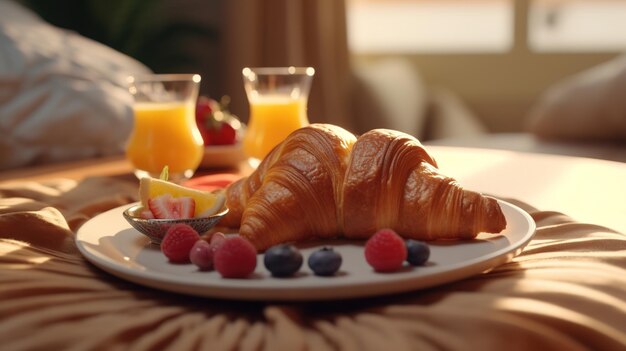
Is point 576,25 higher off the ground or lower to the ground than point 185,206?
higher

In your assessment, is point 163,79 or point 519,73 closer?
point 163,79

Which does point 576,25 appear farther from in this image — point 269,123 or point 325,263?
point 325,263

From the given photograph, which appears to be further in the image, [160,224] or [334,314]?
[160,224]

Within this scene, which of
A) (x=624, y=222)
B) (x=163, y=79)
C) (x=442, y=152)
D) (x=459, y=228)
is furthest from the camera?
(x=442, y=152)

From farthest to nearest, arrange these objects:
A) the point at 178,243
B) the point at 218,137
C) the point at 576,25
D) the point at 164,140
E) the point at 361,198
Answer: the point at 576,25 → the point at 218,137 → the point at 164,140 → the point at 361,198 → the point at 178,243

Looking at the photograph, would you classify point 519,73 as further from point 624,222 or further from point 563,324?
point 563,324

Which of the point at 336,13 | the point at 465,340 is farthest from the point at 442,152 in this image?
the point at 336,13

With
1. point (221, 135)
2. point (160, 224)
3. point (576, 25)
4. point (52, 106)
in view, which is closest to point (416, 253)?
point (160, 224)
